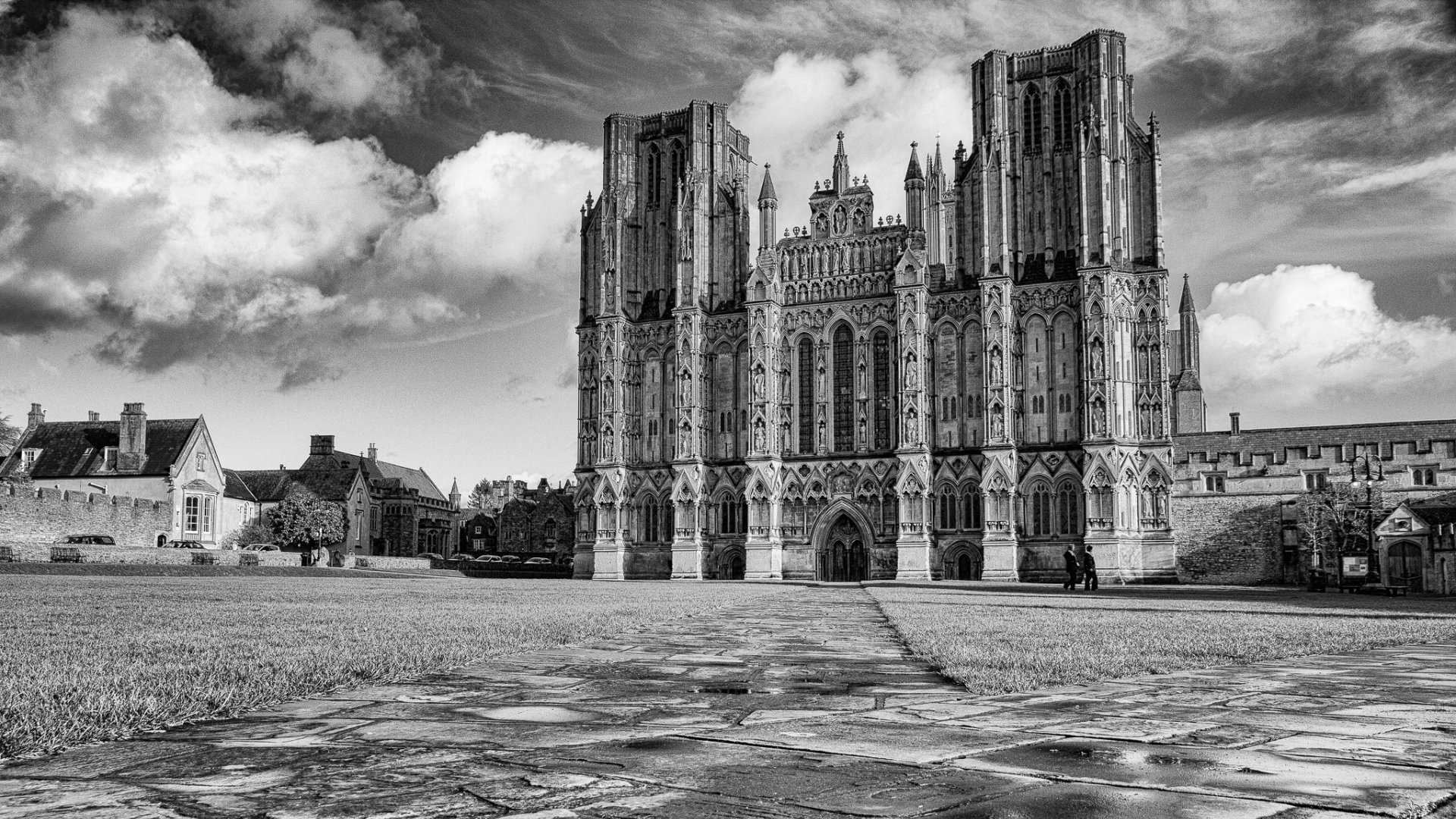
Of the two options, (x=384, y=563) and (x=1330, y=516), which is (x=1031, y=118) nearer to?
(x=1330, y=516)

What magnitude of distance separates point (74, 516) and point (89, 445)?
21.0m

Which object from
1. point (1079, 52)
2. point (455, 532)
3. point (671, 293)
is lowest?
point (455, 532)

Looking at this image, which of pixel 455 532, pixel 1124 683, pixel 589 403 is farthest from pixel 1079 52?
pixel 455 532

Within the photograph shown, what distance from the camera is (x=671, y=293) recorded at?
63.7 metres

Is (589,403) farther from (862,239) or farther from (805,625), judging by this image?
(805,625)

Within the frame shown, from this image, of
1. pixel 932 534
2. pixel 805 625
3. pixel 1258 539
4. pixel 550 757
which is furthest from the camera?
pixel 1258 539

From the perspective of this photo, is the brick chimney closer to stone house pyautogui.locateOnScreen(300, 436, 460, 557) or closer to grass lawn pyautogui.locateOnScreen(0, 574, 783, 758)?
stone house pyautogui.locateOnScreen(300, 436, 460, 557)

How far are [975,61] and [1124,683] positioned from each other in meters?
56.4

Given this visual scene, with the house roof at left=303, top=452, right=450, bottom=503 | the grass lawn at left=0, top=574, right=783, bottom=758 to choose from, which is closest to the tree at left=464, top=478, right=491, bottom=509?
the house roof at left=303, top=452, right=450, bottom=503

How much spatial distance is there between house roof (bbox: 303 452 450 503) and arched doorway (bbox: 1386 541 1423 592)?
80316 mm

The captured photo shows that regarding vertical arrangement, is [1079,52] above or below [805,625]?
above

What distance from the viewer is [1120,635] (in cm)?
1209

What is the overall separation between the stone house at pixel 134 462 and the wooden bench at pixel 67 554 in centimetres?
2683

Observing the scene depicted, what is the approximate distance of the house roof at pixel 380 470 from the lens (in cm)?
9969
